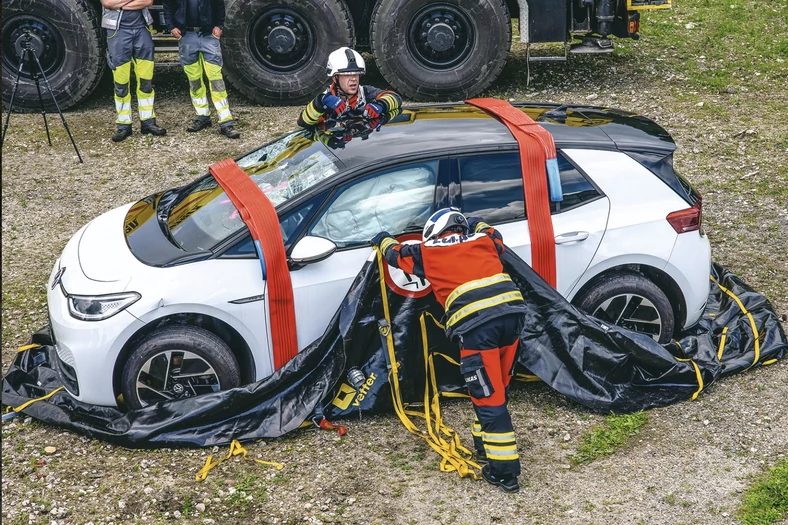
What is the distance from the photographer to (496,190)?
5.59m

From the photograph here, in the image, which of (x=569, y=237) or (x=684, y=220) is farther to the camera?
(x=684, y=220)

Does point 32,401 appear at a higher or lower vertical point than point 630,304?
lower

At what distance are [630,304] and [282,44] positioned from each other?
5968 mm

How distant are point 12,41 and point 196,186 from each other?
17.8ft

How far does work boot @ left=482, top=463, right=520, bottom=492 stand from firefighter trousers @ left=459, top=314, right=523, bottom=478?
32mm

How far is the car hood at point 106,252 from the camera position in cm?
534

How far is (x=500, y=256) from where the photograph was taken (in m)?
5.34

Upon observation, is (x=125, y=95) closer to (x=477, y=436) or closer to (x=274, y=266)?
(x=274, y=266)

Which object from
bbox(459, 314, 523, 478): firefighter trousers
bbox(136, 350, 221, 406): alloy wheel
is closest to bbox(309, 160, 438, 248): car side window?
bbox(459, 314, 523, 478): firefighter trousers

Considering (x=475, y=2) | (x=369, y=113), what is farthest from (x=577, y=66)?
(x=369, y=113)

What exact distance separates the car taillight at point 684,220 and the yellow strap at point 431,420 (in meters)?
1.72

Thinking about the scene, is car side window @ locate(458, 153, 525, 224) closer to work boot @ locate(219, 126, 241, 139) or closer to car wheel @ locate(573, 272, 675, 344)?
car wheel @ locate(573, 272, 675, 344)

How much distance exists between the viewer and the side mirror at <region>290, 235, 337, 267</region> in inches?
204

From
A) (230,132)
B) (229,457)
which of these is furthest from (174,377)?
(230,132)
